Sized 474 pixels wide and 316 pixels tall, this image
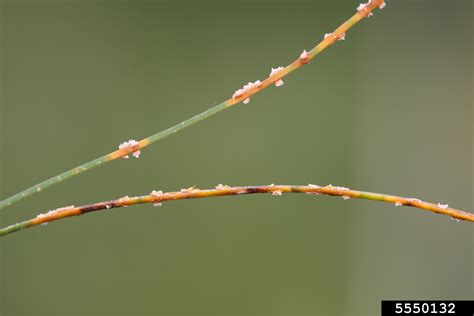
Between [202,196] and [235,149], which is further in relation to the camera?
[235,149]

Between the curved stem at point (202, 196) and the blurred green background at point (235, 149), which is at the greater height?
the blurred green background at point (235, 149)

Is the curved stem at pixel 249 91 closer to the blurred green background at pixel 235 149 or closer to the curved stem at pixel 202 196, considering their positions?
the curved stem at pixel 202 196

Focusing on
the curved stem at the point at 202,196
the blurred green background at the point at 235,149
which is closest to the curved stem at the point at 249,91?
the curved stem at the point at 202,196

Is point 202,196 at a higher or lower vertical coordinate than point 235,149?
lower

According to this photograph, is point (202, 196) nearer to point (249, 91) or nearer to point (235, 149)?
point (249, 91)

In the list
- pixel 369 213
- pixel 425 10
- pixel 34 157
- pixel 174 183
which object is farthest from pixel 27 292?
pixel 425 10

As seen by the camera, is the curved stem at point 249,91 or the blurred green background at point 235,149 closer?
the curved stem at point 249,91

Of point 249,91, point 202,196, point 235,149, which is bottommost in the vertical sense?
point 202,196

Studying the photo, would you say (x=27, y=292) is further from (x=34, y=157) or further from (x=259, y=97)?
(x=259, y=97)

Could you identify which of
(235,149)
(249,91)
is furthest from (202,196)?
(235,149)
